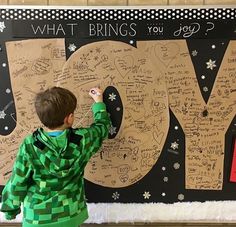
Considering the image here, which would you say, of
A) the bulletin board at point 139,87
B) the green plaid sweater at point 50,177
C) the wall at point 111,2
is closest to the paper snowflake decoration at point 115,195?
the bulletin board at point 139,87

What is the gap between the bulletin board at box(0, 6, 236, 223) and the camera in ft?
5.54

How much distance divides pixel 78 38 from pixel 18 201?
70 centimetres

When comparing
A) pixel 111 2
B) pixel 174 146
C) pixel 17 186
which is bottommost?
pixel 17 186

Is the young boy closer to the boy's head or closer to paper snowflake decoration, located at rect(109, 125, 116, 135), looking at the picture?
the boy's head

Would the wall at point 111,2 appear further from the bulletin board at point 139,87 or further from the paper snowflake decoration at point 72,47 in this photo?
the paper snowflake decoration at point 72,47

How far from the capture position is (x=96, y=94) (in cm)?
171

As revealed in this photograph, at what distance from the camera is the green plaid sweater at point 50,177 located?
4.78 ft

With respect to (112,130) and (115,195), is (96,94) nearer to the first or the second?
(112,130)

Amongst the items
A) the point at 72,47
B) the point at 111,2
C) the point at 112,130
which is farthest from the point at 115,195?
the point at 111,2

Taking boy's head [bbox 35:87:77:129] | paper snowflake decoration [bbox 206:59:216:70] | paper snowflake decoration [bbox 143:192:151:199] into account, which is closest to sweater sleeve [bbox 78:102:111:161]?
boy's head [bbox 35:87:77:129]

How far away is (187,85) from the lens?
173 cm

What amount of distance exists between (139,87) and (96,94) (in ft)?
0.61

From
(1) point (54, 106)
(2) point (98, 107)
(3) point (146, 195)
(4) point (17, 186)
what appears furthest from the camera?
(3) point (146, 195)

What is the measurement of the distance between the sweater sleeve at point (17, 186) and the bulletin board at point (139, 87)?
241 mm
